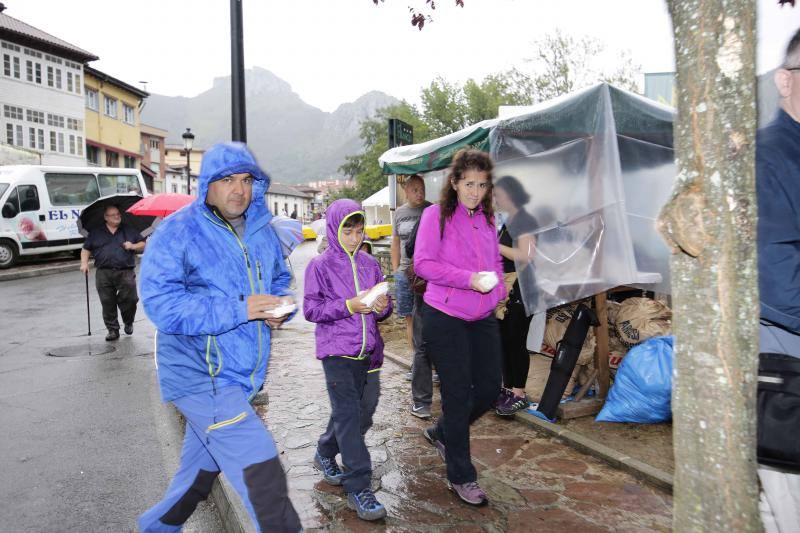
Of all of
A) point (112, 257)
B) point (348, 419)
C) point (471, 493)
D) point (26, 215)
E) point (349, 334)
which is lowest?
point (471, 493)

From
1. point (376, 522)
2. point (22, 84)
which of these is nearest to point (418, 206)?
point (376, 522)

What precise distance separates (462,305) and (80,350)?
6659mm

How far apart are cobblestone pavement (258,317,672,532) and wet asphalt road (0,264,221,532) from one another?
0.76 m

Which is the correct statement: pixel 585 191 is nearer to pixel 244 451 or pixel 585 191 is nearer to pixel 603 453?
pixel 603 453

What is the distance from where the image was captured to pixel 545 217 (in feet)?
16.0

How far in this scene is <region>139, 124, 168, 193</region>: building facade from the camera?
2050 inches

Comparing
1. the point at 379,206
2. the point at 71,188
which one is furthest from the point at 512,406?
the point at 379,206

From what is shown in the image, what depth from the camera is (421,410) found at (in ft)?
16.9

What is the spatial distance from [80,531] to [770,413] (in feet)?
11.6

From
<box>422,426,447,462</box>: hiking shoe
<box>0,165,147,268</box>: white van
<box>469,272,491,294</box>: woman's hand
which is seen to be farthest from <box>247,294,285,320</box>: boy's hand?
<box>0,165,147,268</box>: white van

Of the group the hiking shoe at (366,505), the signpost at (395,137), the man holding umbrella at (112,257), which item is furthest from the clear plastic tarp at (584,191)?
the man holding umbrella at (112,257)

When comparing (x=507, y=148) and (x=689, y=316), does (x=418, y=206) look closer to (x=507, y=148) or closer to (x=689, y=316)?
(x=507, y=148)

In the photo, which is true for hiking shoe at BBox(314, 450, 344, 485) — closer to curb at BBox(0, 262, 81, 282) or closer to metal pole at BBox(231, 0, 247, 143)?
metal pole at BBox(231, 0, 247, 143)

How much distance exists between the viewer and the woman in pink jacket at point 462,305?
3.47 metres
